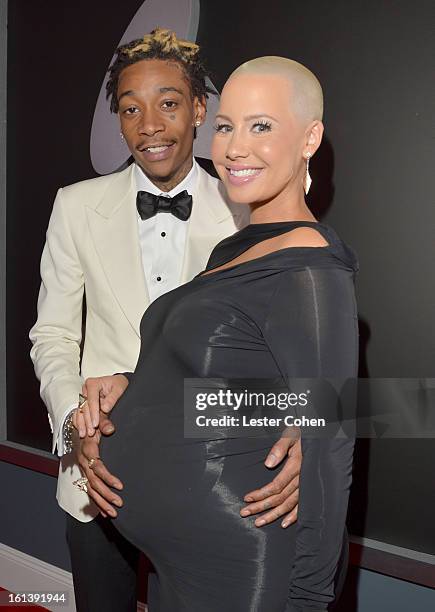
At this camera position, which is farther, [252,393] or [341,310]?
[252,393]

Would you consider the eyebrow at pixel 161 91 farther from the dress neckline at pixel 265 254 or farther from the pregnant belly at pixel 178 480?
the pregnant belly at pixel 178 480

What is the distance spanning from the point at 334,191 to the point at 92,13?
141 centimetres

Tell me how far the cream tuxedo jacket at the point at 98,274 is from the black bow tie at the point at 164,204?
0.03 metres

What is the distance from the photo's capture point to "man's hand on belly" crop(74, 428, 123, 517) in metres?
1.75

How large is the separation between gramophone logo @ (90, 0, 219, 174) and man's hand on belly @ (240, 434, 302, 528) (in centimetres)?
134

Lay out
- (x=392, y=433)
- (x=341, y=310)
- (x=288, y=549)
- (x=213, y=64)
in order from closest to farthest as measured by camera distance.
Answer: (x=341, y=310)
(x=288, y=549)
(x=392, y=433)
(x=213, y=64)

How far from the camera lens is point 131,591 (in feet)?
8.07

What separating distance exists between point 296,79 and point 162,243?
2.63 feet

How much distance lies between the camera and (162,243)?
Answer: 2334 mm

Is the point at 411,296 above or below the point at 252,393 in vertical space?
above

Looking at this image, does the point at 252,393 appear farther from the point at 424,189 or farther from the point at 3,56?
the point at 3,56

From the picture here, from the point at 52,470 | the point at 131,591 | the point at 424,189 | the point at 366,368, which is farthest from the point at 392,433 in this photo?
the point at 52,470

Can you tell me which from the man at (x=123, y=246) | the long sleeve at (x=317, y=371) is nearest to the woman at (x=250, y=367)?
the long sleeve at (x=317, y=371)

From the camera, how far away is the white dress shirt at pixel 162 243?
2299 mm
